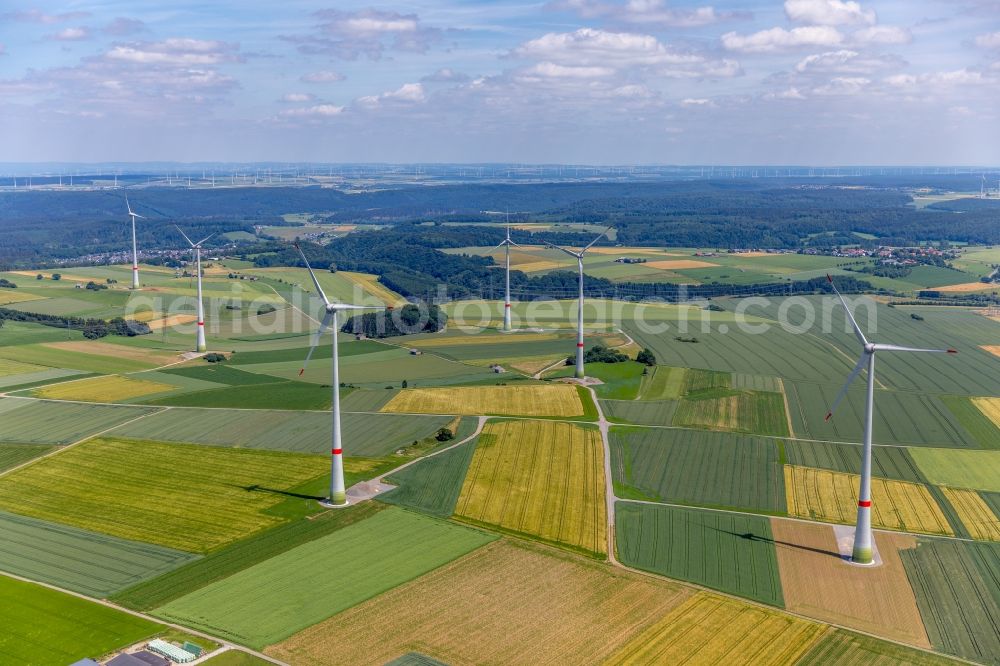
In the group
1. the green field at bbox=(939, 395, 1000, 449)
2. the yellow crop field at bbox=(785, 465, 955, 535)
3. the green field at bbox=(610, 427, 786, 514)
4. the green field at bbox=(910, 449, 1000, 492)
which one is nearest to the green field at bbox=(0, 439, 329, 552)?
the green field at bbox=(610, 427, 786, 514)

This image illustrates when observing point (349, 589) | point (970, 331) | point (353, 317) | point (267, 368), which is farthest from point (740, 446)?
point (353, 317)

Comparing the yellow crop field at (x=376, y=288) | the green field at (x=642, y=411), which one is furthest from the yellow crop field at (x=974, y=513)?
the yellow crop field at (x=376, y=288)

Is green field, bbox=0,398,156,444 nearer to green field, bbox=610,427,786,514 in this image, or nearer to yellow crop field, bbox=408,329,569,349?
yellow crop field, bbox=408,329,569,349

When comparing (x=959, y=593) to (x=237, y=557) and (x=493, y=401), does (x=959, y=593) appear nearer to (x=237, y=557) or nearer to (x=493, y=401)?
(x=237, y=557)

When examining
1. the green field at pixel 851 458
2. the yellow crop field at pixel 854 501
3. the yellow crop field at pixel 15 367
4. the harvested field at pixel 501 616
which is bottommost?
the harvested field at pixel 501 616

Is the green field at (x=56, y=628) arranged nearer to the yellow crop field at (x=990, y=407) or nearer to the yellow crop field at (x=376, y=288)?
the yellow crop field at (x=990, y=407)

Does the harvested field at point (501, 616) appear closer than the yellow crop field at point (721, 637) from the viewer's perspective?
No

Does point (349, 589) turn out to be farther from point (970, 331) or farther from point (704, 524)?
point (970, 331)

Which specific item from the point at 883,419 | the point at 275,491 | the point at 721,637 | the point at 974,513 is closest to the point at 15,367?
the point at 275,491
